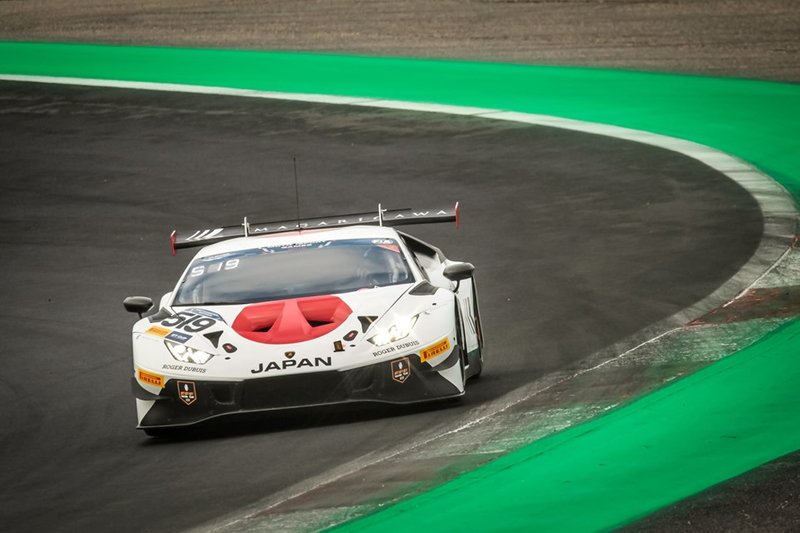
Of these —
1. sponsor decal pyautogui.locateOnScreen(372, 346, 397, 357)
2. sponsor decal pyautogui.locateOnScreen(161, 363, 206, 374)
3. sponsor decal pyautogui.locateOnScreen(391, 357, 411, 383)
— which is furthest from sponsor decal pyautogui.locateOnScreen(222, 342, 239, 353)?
sponsor decal pyautogui.locateOnScreen(391, 357, 411, 383)

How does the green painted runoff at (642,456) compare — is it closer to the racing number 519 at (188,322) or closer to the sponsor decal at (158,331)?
the racing number 519 at (188,322)

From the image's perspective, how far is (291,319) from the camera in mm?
8922

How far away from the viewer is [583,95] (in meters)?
24.6

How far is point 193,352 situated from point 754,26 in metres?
22.5

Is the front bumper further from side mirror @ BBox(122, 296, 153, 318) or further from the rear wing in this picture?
the rear wing

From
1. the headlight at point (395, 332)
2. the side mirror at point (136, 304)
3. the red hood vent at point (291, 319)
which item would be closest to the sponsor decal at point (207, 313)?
the red hood vent at point (291, 319)

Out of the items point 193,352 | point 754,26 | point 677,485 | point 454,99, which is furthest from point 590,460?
point 754,26

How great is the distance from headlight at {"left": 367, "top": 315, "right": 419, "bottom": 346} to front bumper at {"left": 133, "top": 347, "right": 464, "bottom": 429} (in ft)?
0.45

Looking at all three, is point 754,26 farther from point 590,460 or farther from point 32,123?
point 590,460

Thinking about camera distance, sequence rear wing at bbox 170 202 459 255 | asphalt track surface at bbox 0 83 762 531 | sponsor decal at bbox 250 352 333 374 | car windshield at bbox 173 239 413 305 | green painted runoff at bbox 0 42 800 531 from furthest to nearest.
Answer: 1. rear wing at bbox 170 202 459 255
2. car windshield at bbox 173 239 413 305
3. sponsor decal at bbox 250 352 333 374
4. asphalt track surface at bbox 0 83 762 531
5. green painted runoff at bbox 0 42 800 531

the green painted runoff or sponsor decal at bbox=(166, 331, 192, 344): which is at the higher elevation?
sponsor decal at bbox=(166, 331, 192, 344)

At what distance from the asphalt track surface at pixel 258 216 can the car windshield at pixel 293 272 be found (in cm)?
82

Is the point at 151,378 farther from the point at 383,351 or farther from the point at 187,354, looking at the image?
the point at 383,351

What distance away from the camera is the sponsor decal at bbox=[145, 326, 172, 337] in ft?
29.9
